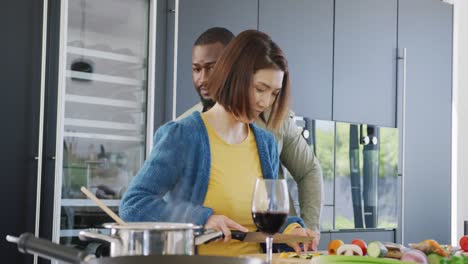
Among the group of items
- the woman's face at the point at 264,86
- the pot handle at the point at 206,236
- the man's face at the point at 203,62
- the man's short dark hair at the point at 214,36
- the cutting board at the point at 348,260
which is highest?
the man's short dark hair at the point at 214,36

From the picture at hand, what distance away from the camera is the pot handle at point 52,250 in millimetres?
569

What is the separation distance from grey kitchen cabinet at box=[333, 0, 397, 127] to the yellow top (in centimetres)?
275

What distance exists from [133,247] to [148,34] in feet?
8.93

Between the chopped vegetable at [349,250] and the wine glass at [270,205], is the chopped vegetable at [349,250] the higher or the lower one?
the lower one

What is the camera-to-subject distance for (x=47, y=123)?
3193mm

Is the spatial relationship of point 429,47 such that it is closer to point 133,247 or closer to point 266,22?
point 266,22

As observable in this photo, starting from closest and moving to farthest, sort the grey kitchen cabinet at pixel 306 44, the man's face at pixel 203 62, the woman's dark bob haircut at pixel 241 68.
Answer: the woman's dark bob haircut at pixel 241 68, the man's face at pixel 203 62, the grey kitchen cabinet at pixel 306 44

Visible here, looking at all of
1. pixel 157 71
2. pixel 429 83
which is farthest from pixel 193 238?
pixel 429 83

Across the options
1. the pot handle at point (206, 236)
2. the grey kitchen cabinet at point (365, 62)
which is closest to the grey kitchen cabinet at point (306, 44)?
the grey kitchen cabinet at point (365, 62)

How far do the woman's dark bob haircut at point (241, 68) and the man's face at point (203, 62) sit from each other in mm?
858

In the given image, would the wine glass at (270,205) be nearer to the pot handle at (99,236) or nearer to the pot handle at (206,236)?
the pot handle at (206,236)

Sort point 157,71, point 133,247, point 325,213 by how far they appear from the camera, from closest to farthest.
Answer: point 133,247
point 157,71
point 325,213

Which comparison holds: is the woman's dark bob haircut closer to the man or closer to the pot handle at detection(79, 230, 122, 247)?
the man

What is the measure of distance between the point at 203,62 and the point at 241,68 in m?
1.39
